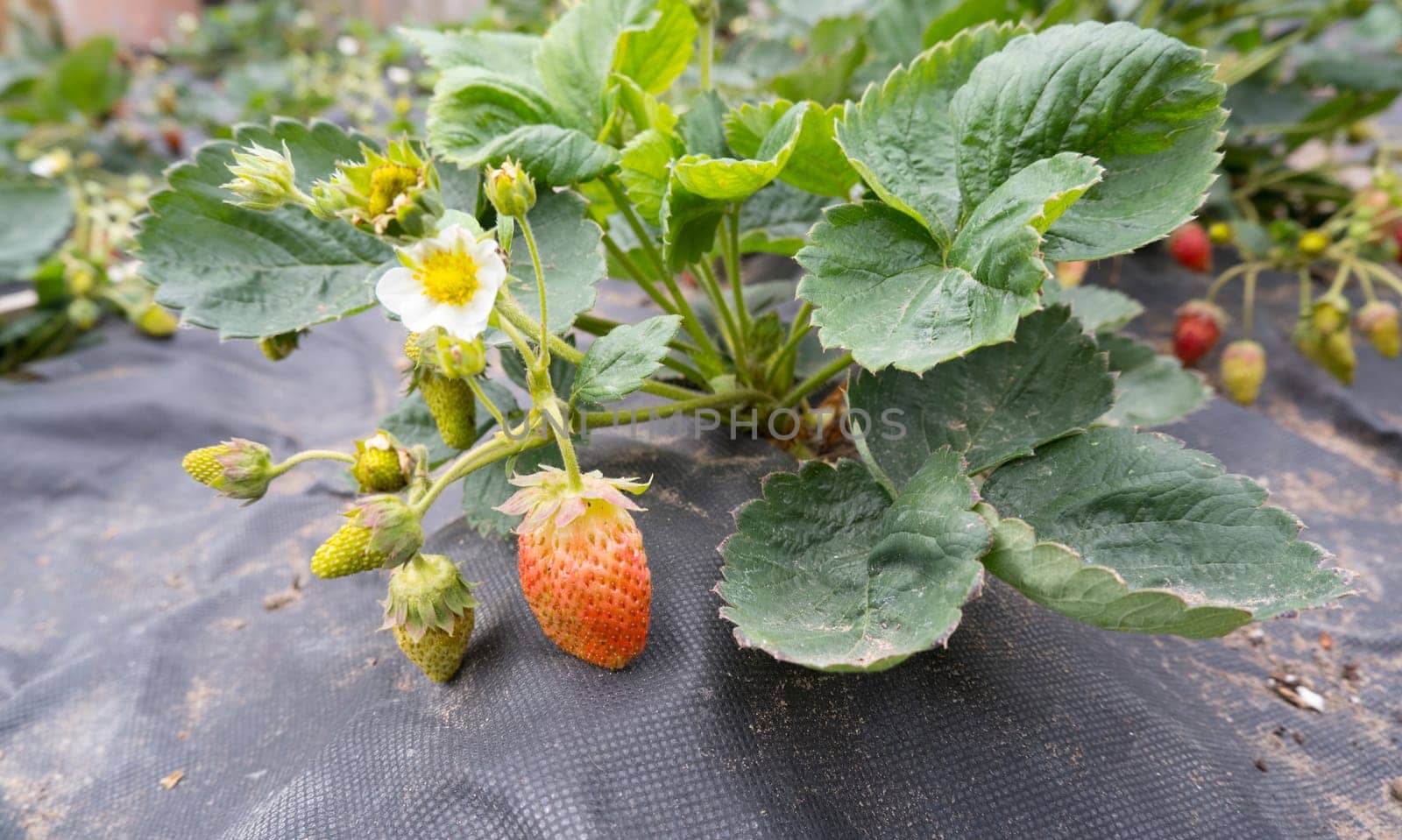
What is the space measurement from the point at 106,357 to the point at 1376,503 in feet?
7.49

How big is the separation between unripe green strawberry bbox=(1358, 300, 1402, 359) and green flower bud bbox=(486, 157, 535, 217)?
5.12 ft

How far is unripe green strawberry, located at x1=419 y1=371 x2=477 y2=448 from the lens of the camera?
0.70m

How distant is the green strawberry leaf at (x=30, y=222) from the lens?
169 cm

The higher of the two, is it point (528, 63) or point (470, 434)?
point (528, 63)

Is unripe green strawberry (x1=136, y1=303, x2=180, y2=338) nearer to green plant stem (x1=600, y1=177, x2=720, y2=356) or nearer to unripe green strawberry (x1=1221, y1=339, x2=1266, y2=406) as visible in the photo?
green plant stem (x1=600, y1=177, x2=720, y2=356)

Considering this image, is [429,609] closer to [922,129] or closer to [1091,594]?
[1091,594]

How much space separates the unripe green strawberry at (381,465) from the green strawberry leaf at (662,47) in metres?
0.49

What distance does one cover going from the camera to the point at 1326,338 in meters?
1.34

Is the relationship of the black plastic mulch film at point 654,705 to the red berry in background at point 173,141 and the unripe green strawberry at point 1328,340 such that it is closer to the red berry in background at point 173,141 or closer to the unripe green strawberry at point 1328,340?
the unripe green strawberry at point 1328,340

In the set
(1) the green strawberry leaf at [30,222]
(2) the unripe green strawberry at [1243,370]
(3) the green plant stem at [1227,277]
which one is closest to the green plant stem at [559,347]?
(2) the unripe green strawberry at [1243,370]

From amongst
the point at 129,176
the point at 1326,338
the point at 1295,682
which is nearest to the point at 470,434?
the point at 1295,682

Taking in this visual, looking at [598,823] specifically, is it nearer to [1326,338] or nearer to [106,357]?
[1326,338]

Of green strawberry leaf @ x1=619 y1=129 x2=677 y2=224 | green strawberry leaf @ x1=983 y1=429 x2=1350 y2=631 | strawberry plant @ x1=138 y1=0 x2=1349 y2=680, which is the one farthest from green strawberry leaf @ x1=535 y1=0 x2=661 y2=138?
green strawberry leaf @ x1=983 y1=429 x2=1350 y2=631

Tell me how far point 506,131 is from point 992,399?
0.56m
